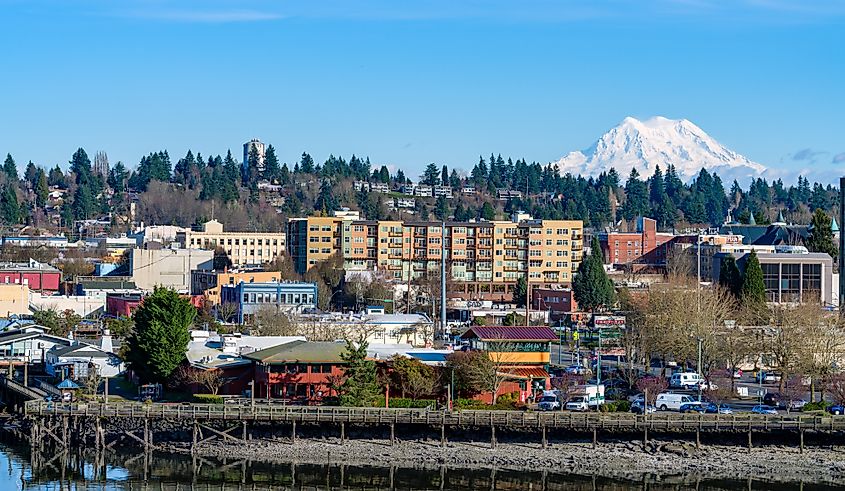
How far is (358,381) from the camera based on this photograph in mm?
44906

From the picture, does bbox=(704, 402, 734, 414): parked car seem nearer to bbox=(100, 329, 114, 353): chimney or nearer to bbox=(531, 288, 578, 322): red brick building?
bbox=(100, 329, 114, 353): chimney

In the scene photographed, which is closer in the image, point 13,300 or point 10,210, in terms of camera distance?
point 13,300

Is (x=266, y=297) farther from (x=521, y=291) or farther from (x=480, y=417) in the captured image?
(x=480, y=417)

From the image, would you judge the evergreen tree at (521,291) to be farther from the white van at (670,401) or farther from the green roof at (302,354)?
the white van at (670,401)

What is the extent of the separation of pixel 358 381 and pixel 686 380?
13.8m

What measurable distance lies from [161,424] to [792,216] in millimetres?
152616

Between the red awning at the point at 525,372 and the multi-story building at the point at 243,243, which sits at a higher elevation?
the multi-story building at the point at 243,243

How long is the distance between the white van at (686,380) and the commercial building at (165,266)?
178ft

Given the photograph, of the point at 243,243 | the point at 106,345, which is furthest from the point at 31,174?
the point at 106,345

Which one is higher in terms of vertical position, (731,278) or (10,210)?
(10,210)

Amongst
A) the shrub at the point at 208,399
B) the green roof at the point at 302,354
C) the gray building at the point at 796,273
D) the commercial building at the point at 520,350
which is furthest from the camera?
the gray building at the point at 796,273

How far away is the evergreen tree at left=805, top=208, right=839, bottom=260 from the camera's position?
3807 inches

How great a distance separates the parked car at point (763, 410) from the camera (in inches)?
1748

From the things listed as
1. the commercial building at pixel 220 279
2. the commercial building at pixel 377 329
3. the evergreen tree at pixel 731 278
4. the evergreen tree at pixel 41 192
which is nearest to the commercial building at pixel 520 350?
the commercial building at pixel 377 329
